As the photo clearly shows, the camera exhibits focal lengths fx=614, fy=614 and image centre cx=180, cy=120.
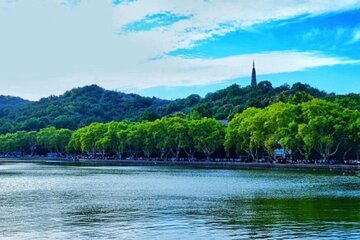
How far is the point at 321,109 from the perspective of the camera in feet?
293

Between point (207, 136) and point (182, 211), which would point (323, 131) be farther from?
point (182, 211)

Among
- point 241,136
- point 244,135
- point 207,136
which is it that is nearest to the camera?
point 244,135

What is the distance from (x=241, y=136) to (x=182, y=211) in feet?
225

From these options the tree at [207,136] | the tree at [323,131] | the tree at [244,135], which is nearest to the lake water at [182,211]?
the tree at [323,131]

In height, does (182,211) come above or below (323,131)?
below

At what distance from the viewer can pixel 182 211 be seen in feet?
109

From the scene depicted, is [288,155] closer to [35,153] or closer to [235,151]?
[235,151]

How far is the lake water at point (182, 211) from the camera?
26.0 metres

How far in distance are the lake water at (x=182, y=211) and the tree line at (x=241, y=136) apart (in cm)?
3461

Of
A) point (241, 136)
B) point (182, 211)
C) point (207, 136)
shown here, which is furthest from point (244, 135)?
point (182, 211)

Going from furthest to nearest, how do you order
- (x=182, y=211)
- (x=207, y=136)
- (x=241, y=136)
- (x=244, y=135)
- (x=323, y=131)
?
(x=207, y=136) → (x=241, y=136) → (x=244, y=135) → (x=323, y=131) → (x=182, y=211)

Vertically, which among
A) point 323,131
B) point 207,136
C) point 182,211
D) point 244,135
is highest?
point 207,136

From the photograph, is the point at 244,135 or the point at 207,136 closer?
the point at 244,135

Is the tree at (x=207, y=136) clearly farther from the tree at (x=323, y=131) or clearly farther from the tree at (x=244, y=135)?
the tree at (x=323, y=131)
